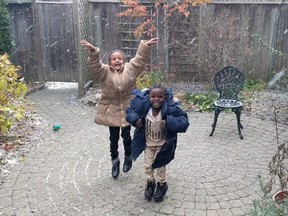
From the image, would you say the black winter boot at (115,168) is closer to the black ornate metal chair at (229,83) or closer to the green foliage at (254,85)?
the black ornate metal chair at (229,83)

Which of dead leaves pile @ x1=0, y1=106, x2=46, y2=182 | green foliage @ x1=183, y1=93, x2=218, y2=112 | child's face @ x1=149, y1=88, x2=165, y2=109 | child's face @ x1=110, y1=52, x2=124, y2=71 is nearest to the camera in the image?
child's face @ x1=149, y1=88, x2=165, y2=109

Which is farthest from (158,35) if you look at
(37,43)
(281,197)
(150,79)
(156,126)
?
(281,197)

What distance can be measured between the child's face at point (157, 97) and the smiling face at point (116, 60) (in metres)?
0.73

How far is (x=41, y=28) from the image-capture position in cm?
927

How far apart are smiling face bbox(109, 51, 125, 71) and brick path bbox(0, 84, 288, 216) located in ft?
4.66

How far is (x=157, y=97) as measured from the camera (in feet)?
11.8

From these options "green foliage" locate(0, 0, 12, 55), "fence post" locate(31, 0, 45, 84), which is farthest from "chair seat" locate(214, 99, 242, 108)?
"green foliage" locate(0, 0, 12, 55)

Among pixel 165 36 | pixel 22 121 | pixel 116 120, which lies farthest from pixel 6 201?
pixel 165 36

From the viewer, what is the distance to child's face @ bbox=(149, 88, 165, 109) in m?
3.58

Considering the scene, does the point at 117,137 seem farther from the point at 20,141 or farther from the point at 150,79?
the point at 150,79

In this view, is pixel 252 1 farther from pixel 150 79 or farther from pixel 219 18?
pixel 150 79

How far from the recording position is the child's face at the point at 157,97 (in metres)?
3.58

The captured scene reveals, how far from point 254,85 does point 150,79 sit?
2.55m

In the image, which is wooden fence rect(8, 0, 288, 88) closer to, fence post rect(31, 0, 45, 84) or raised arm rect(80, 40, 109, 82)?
fence post rect(31, 0, 45, 84)
